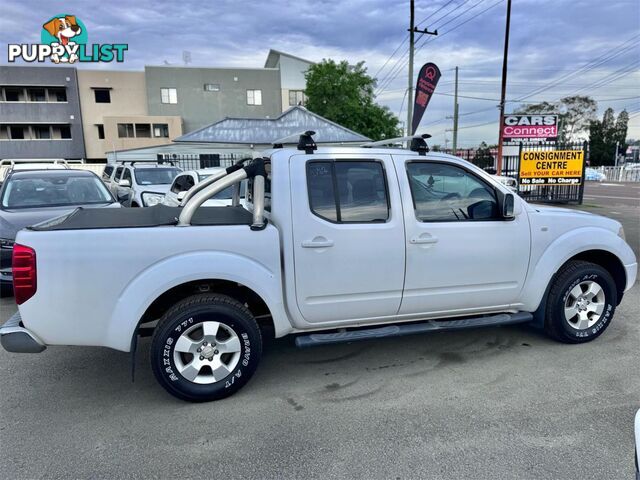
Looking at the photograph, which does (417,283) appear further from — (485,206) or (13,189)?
(13,189)

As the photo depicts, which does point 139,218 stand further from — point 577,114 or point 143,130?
point 577,114

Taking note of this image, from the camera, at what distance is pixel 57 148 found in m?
40.4

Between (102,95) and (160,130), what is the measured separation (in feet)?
20.7

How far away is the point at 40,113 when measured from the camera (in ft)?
129

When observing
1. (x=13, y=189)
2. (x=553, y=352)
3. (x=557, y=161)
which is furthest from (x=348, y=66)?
(x=553, y=352)

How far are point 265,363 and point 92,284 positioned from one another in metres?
1.65

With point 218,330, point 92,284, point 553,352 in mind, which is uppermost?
point 92,284

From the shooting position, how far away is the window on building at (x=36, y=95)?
131 feet

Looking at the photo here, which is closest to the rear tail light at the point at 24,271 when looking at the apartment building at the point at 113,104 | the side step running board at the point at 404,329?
the side step running board at the point at 404,329

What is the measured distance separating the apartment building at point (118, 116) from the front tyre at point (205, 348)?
132 ft

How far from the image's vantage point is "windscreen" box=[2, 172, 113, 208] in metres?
6.43

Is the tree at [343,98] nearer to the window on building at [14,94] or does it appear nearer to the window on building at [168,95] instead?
the window on building at [168,95]

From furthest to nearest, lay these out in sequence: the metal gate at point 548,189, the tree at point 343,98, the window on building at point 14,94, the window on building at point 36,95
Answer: the window on building at point 36,95
the window on building at point 14,94
the tree at point 343,98
the metal gate at point 548,189

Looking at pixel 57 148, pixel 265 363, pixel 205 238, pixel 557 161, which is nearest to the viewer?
pixel 205 238
